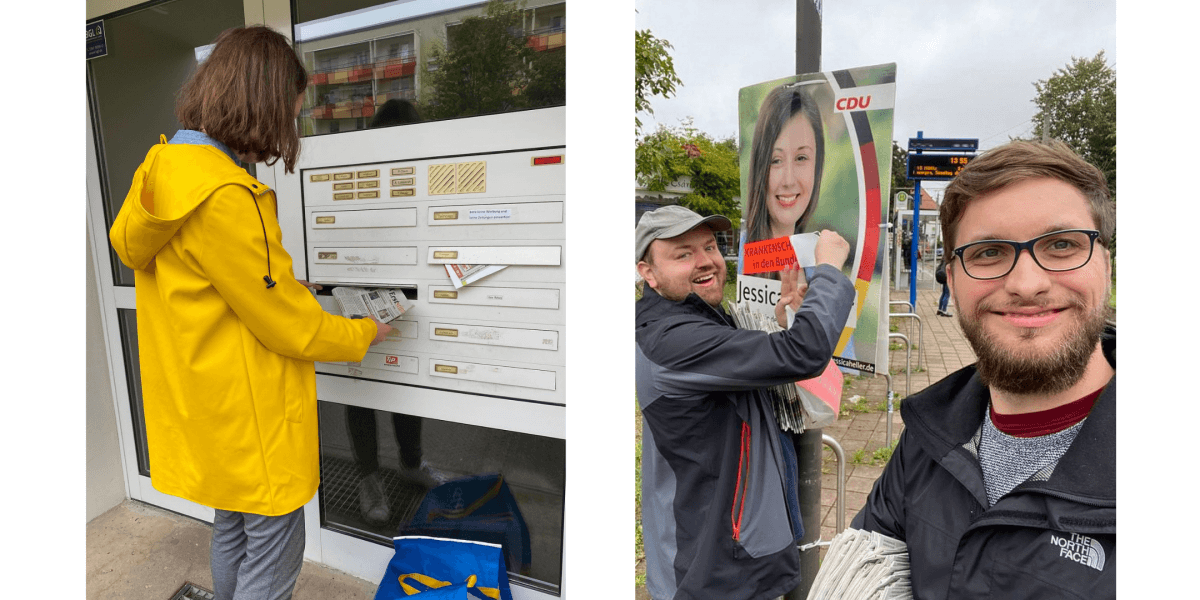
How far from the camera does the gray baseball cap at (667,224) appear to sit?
1.43m

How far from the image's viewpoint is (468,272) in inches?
84.0

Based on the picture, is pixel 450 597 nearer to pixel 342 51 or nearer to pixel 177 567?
pixel 177 567

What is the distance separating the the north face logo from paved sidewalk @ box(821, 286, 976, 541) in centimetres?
28

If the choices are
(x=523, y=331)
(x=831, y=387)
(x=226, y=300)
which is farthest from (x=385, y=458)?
(x=831, y=387)

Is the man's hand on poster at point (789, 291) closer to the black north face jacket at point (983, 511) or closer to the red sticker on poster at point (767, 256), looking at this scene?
the red sticker on poster at point (767, 256)

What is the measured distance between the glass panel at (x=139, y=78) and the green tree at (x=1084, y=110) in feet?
9.18

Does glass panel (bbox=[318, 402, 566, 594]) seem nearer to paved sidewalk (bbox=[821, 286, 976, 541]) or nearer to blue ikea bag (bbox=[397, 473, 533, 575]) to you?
blue ikea bag (bbox=[397, 473, 533, 575])

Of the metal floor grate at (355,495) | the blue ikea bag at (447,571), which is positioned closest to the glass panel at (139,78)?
the metal floor grate at (355,495)

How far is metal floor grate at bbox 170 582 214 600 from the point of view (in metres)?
2.56

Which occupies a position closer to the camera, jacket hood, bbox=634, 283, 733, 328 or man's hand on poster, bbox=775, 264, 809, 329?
man's hand on poster, bbox=775, 264, 809, 329

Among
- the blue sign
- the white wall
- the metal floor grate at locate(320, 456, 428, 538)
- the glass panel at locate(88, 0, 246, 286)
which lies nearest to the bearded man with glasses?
the metal floor grate at locate(320, 456, 428, 538)

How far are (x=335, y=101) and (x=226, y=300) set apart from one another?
40.3 inches

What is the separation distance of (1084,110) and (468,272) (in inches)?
65.5

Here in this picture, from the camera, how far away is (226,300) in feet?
5.29
